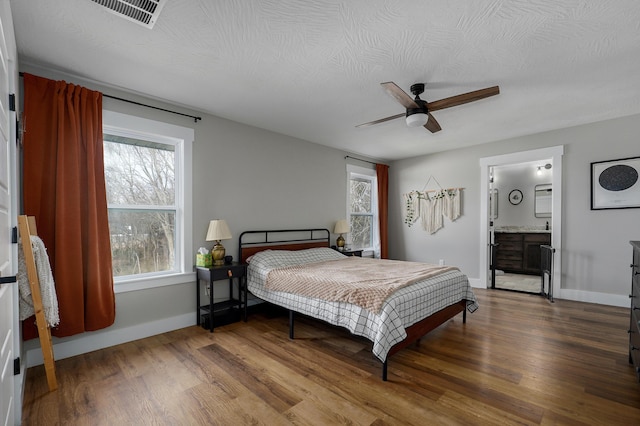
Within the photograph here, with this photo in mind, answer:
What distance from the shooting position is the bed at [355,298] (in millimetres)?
2371

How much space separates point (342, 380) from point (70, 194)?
8.94 feet

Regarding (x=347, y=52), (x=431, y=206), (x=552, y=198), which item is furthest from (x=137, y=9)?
(x=552, y=198)

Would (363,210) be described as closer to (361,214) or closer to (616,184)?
(361,214)

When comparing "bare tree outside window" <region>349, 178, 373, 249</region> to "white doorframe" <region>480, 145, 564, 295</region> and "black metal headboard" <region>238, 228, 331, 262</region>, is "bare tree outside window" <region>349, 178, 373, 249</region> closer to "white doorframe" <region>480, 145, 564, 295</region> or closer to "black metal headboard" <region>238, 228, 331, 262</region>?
"black metal headboard" <region>238, 228, 331, 262</region>

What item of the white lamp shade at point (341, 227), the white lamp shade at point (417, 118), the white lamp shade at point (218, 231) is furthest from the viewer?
the white lamp shade at point (341, 227)

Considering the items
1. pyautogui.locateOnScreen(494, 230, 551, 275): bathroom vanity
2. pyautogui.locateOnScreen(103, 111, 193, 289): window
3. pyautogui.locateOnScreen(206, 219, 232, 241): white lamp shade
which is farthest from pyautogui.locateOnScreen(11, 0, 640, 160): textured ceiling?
pyautogui.locateOnScreen(494, 230, 551, 275): bathroom vanity

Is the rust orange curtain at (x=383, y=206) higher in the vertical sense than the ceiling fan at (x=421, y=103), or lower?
lower

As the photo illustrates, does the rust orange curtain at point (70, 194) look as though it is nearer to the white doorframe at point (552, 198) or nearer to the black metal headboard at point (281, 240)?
the black metal headboard at point (281, 240)

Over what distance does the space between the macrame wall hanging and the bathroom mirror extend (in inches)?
100

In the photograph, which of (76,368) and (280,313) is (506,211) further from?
(76,368)

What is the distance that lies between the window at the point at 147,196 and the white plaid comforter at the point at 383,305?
0.92 meters

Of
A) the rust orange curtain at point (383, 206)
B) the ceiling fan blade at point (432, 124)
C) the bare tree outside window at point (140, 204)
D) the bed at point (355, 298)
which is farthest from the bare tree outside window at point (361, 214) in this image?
the bare tree outside window at point (140, 204)

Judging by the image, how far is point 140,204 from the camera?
10.5 ft

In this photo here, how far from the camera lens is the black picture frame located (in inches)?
155
